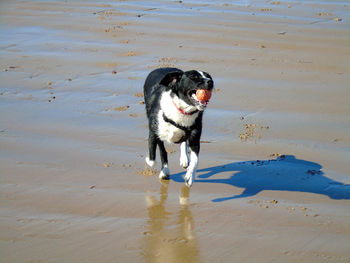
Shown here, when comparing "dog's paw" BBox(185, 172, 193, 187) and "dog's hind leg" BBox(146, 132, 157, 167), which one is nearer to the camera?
"dog's paw" BBox(185, 172, 193, 187)

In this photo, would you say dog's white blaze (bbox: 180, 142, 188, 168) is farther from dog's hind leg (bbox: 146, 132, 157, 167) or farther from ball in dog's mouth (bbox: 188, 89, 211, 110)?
ball in dog's mouth (bbox: 188, 89, 211, 110)

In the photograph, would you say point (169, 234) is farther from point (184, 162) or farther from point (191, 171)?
point (184, 162)

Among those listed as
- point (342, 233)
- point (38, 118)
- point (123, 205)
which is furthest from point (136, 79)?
point (342, 233)

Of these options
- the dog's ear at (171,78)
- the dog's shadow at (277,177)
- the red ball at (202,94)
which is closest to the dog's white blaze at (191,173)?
the dog's shadow at (277,177)

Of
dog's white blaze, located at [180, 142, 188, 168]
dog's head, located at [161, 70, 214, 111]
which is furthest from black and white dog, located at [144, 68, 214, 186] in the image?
dog's white blaze, located at [180, 142, 188, 168]

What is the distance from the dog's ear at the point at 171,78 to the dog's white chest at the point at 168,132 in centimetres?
35

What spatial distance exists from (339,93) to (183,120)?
4.32 meters

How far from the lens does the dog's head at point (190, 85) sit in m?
5.68

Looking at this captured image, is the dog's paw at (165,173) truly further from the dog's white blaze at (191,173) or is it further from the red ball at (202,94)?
the red ball at (202,94)

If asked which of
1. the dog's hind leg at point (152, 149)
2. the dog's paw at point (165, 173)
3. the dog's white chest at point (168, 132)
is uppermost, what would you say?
the dog's white chest at point (168, 132)

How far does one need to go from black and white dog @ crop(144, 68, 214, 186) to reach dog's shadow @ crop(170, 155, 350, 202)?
0.41 meters

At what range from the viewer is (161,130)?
6203 mm

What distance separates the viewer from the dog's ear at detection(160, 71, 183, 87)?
19.4 feet

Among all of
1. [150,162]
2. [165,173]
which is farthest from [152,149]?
[165,173]
